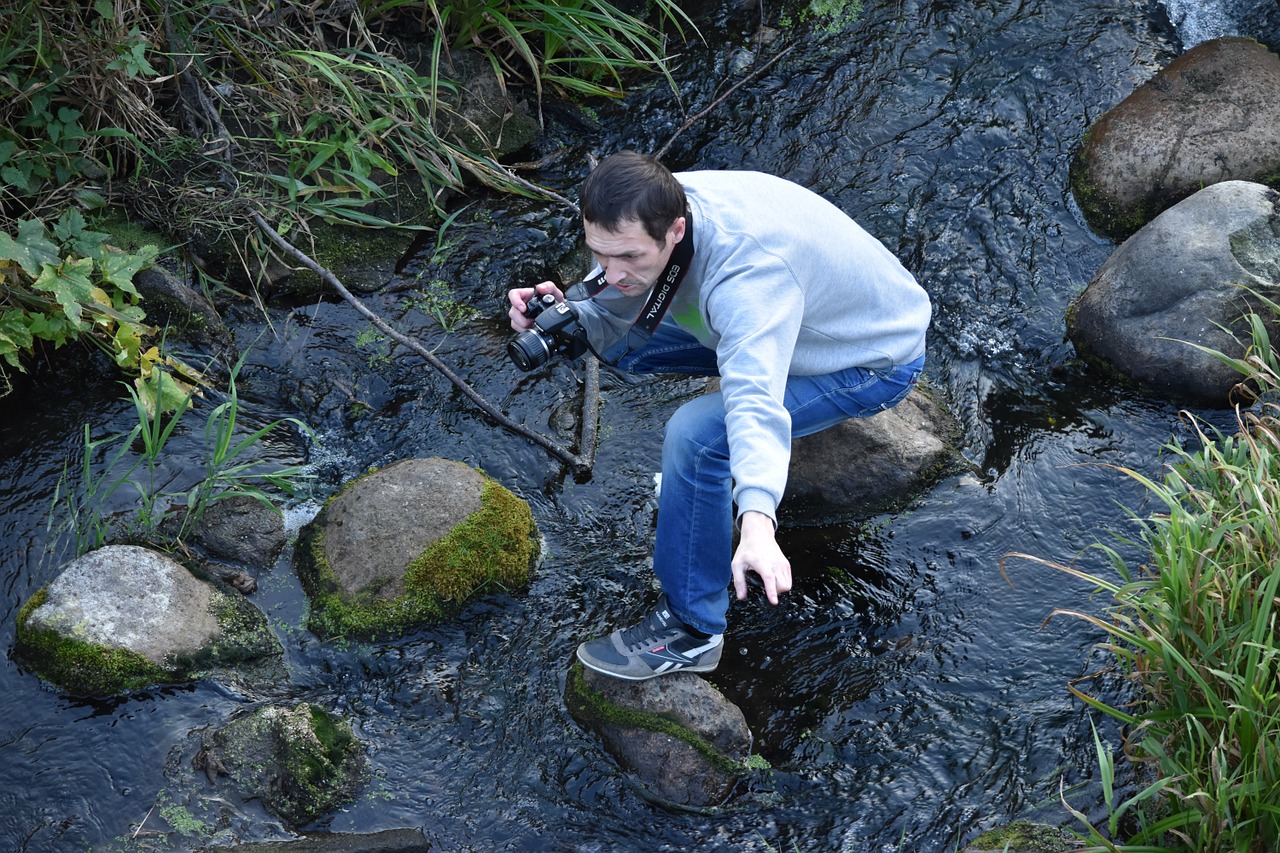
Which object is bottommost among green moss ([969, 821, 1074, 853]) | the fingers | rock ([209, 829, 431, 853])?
rock ([209, 829, 431, 853])

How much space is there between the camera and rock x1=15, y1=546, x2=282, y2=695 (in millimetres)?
3152

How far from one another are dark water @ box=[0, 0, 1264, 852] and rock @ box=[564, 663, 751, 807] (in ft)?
0.23

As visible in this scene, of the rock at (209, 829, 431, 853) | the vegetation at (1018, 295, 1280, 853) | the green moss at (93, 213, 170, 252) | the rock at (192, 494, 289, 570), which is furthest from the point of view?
the green moss at (93, 213, 170, 252)

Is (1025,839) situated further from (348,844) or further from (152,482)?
(152,482)

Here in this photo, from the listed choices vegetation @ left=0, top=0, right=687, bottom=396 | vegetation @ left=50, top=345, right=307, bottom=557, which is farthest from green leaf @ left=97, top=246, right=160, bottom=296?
vegetation @ left=50, top=345, right=307, bottom=557

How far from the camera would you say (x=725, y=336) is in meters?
2.67

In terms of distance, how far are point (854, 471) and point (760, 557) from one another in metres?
1.68

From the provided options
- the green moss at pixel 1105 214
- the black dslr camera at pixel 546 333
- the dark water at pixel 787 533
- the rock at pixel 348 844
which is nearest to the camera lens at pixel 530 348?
the black dslr camera at pixel 546 333

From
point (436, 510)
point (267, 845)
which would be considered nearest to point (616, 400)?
point (436, 510)

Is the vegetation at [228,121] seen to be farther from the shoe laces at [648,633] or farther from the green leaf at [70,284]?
the shoe laces at [648,633]

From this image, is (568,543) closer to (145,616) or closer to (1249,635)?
(145,616)

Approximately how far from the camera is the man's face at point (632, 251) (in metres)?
2.67

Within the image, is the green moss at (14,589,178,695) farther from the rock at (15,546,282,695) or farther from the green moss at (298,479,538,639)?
the green moss at (298,479,538,639)

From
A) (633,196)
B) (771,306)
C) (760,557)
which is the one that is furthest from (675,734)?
(633,196)
